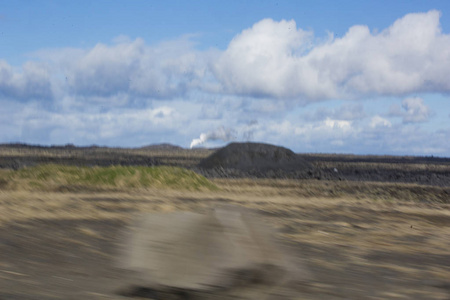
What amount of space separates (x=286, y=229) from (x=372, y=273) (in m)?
2.43

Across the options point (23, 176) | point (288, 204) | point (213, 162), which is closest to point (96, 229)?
point (288, 204)

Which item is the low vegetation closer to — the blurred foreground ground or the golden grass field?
the golden grass field

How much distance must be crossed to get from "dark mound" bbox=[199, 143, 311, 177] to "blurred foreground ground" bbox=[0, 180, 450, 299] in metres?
17.7

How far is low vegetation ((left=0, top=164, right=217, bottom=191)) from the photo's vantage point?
1335 centimetres

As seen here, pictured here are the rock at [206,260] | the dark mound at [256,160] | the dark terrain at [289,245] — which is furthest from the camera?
the dark mound at [256,160]

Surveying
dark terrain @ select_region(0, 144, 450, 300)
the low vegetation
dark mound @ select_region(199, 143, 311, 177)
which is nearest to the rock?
dark terrain @ select_region(0, 144, 450, 300)

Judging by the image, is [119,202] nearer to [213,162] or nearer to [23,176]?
[23,176]

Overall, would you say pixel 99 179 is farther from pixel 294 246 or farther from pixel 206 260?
pixel 206 260

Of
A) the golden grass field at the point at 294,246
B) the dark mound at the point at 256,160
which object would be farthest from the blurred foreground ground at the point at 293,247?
the dark mound at the point at 256,160

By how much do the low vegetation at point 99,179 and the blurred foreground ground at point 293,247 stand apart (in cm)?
414

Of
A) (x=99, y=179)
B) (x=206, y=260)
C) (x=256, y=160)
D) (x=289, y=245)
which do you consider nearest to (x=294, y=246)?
(x=289, y=245)

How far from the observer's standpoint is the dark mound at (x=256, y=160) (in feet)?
89.9

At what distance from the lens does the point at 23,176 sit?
14289mm

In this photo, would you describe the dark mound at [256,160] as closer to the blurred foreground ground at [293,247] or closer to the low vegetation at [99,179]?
the low vegetation at [99,179]
